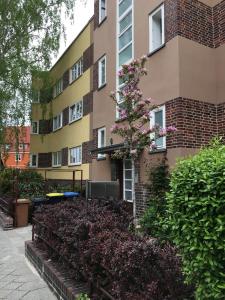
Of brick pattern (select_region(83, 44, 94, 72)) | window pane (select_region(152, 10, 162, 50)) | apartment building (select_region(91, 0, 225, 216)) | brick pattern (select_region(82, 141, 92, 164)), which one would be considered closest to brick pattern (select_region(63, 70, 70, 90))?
brick pattern (select_region(83, 44, 94, 72))

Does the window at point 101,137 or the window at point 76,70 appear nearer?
the window at point 101,137

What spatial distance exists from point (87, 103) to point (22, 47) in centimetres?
489

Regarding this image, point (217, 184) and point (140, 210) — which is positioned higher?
point (217, 184)

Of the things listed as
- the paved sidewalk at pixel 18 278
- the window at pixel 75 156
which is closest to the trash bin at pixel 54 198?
the paved sidewalk at pixel 18 278

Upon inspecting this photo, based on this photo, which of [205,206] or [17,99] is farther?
[17,99]

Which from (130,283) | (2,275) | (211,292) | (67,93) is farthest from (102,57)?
(211,292)

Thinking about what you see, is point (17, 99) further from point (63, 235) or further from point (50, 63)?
point (63, 235)

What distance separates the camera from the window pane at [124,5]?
14962 millimetres

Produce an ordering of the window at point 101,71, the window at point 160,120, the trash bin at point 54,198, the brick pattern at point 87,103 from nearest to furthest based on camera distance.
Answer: the window at point 160,120
the trash bin at point 54,198
the window at point 101,71
the brick pattern at point 87,103

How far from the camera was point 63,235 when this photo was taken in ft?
20.5

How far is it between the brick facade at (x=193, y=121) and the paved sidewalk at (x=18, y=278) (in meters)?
5.28

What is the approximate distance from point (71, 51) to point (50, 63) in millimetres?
2670

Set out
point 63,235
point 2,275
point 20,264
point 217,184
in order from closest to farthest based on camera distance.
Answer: point 217,184 → point 63,235 → point 2,275 → point 20,264

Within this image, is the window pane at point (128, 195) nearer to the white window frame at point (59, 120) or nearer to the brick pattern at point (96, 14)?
the brick pattern at point (96, 14)
